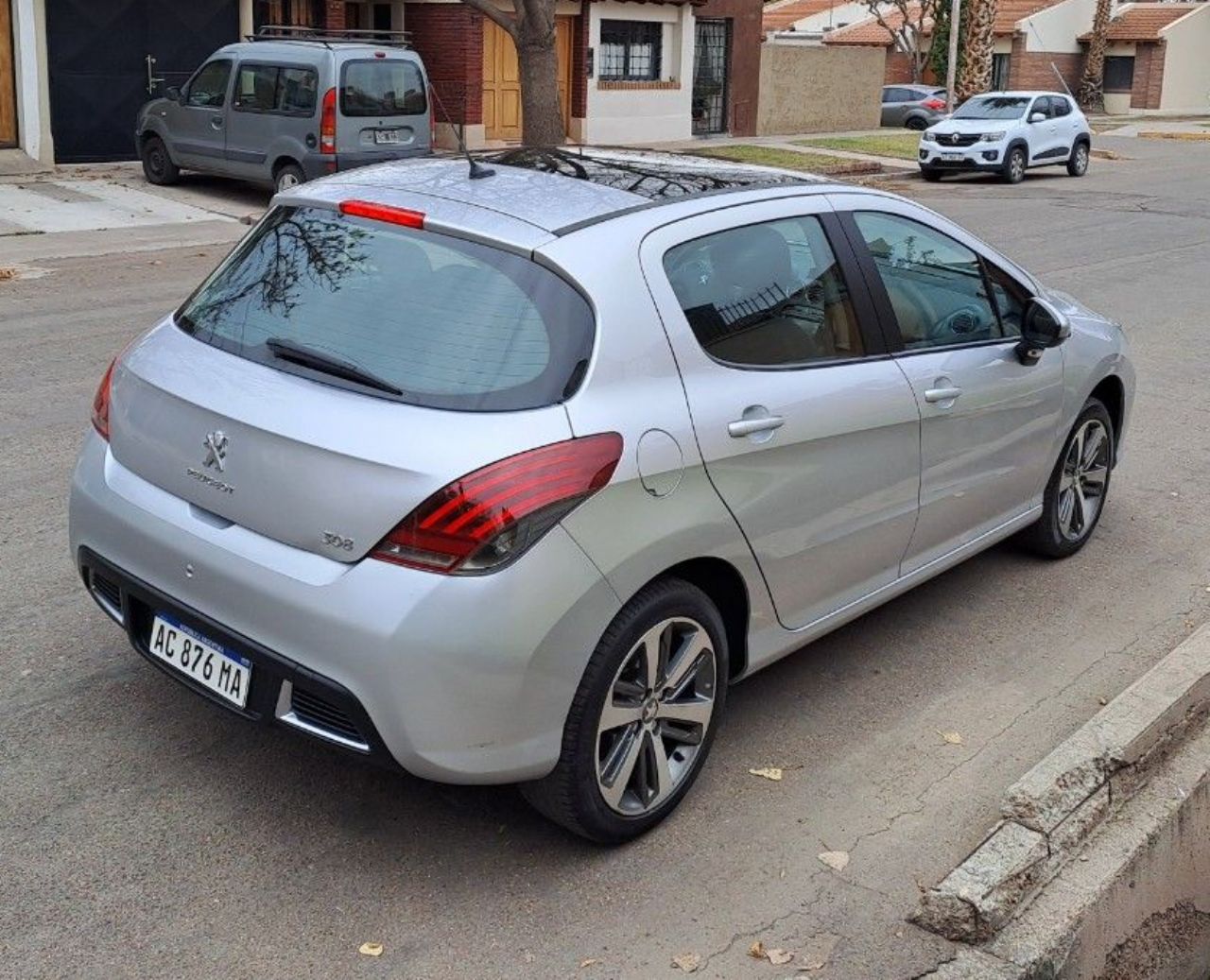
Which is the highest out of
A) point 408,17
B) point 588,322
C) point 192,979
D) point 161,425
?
point 408,17

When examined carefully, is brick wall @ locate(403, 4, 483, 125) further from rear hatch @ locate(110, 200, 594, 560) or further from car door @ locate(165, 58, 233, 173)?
rear hatch @ locate(110, 200, 594, 560)

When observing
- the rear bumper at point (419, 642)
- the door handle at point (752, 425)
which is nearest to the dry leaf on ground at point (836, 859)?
the rear bumper at point (419, 642)

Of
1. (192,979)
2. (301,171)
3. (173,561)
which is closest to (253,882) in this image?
(192,979)

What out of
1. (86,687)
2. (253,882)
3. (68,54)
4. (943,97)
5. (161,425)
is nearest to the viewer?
(253,882)

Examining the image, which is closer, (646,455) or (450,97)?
(646,455)

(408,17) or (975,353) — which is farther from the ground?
(408,17)

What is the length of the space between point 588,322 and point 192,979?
1.83 m

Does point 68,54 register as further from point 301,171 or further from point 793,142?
point 793,142

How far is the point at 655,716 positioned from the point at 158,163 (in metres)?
16.9

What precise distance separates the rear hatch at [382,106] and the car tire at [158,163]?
3146 mm

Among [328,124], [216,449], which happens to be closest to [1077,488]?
[216,449]

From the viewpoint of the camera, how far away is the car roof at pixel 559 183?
4176 mm

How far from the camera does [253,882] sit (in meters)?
3.75

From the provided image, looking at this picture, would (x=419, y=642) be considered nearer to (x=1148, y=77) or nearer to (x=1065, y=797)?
(x=1065, y=797)
